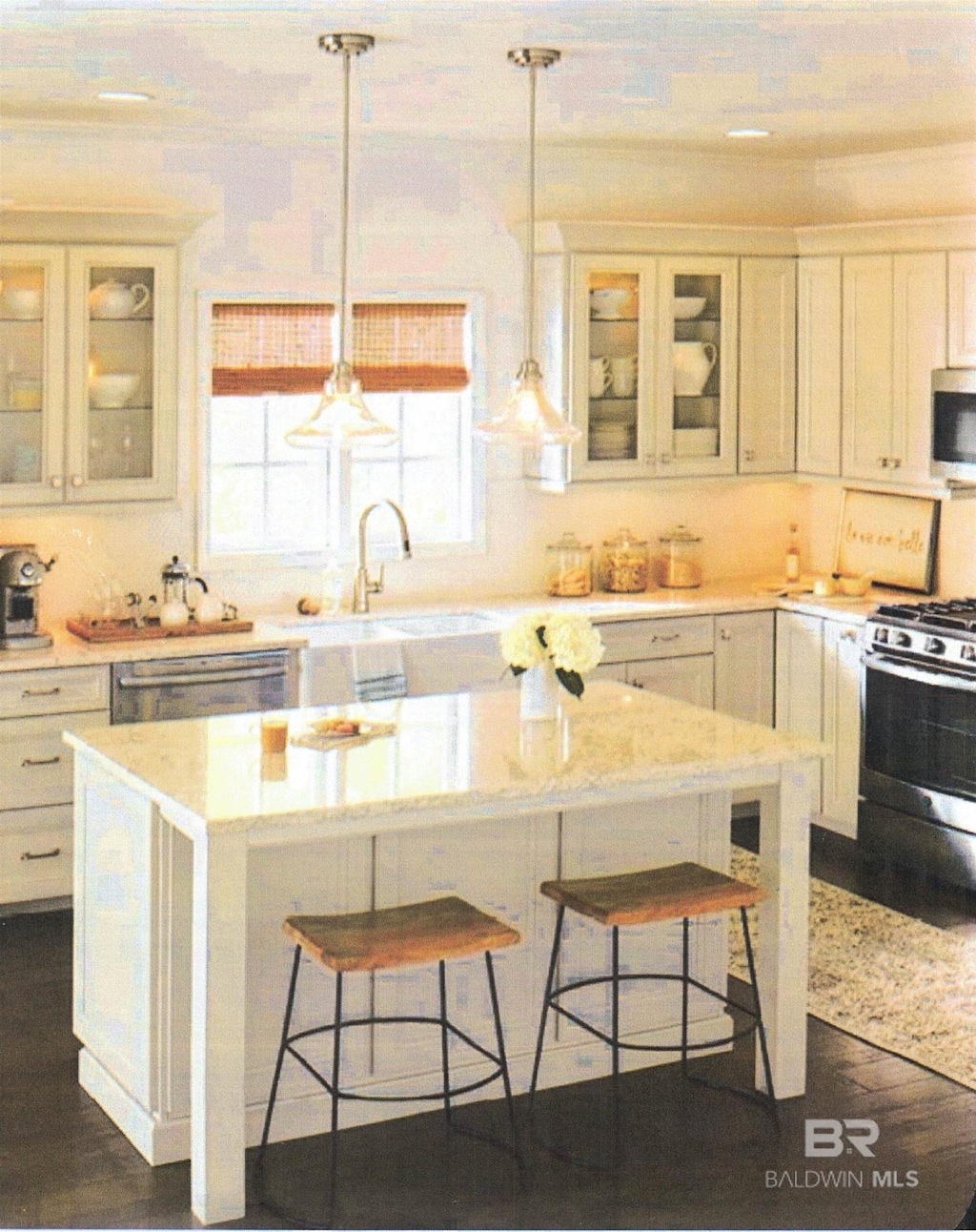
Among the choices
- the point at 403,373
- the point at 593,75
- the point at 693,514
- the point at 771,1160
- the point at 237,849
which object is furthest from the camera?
the point at 693,514

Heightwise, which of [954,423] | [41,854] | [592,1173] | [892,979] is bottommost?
[592,1173]

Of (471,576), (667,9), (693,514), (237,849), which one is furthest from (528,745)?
(693,514)

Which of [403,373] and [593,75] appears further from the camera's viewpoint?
[403,373]

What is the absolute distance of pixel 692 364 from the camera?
23.8 feet

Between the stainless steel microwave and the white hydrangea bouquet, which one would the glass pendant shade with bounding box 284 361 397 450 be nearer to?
the white hydrangea bouquet

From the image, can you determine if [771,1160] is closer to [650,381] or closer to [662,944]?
[662,944]

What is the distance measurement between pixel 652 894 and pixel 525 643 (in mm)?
746

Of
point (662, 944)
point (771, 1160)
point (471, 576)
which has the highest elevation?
point (471, 576)

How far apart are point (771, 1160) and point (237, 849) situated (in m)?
1.50

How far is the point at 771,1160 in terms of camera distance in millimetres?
→ 4277

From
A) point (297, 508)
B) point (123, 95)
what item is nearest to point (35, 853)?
point (297, 508)

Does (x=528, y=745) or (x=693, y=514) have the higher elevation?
(x=693, y=514)

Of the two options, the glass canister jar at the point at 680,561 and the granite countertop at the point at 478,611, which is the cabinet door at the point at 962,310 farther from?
the glass canister jar at the point at 680,561

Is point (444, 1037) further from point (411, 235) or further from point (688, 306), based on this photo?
point (688, 306)
